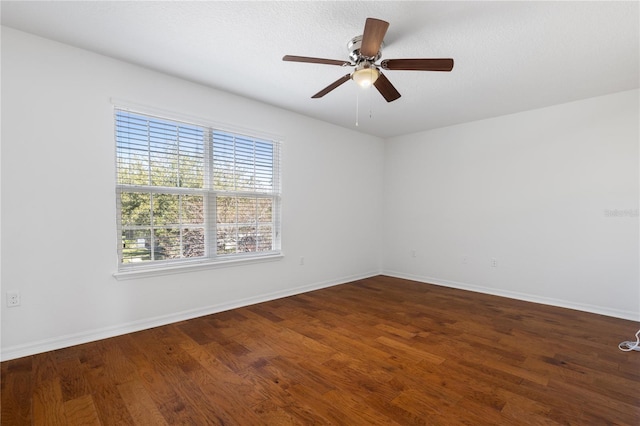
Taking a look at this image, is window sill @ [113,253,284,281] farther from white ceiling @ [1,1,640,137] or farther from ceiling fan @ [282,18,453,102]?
ceiling fan @ [282,18,453,102]

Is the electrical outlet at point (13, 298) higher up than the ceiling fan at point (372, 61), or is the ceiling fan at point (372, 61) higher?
the ceiling fan at point (372, 61)

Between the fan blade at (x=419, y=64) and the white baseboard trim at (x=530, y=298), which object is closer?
the fan blade at (x=419, y=64)

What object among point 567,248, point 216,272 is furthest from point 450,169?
point 216,272

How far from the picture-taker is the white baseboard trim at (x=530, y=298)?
3.36 m

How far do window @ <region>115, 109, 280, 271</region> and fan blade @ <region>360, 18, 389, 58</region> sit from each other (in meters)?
Answer: 2.10

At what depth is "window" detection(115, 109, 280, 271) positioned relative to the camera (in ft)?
9.37

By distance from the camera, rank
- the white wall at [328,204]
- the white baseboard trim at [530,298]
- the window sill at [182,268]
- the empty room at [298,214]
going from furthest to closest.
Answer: the white baseboard trim at [530,298] < the window sill at [182,268] < the white wall at [328,204] < the empty room at [298,214]

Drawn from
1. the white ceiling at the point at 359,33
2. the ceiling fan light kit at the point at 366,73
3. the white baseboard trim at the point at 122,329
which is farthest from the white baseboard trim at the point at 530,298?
the ceiling fan light kit at the point at 366,73

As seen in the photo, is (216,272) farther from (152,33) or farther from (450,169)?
(450,169)

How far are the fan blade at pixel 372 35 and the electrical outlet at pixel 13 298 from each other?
3137 mm

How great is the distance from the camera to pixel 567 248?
3.70m

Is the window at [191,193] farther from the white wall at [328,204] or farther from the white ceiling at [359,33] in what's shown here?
the white ceiling at [359,33]

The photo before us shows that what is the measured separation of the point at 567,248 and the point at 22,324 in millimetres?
5567

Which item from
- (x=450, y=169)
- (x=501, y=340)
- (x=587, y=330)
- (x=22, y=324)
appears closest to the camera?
(x=22, y=324)
